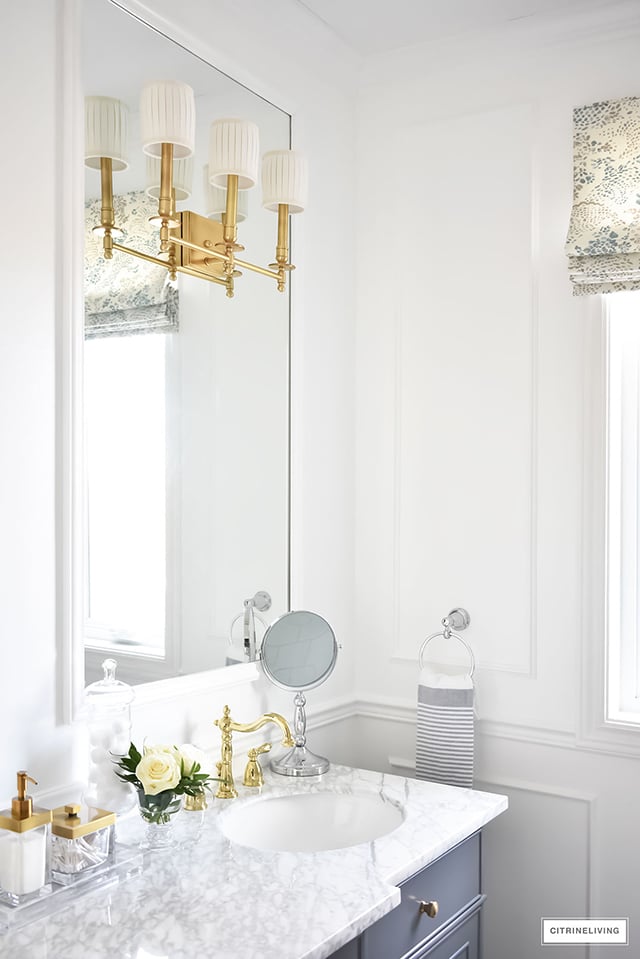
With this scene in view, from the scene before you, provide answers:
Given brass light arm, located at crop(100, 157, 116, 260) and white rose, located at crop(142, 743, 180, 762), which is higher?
brass light arm, located at crop(100, 157, 116, 260)

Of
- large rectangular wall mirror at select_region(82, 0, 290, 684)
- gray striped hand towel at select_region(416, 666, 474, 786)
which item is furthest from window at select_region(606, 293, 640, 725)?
large rectangular wall mirror at select_region(82, 0, 290, 684)

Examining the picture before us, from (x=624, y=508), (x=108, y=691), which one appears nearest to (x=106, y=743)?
(x=108, y=691)

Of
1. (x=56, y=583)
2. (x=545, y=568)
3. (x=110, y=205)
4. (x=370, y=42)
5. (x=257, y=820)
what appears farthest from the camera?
(x=370, y=42)

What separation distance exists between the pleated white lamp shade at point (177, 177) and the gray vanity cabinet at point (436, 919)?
4.58 ft

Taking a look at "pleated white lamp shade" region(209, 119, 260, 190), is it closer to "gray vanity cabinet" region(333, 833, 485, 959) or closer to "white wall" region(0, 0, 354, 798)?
"white wall" region(0, 0, 354, 798)

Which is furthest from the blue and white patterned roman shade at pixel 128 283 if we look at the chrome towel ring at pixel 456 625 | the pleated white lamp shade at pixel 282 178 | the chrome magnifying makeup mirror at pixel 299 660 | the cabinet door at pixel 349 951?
the cabinet door at pixel 349 951

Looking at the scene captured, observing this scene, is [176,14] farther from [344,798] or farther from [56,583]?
[344,798]

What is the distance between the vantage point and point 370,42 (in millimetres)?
2389

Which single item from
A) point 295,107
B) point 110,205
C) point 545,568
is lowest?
point 545,568

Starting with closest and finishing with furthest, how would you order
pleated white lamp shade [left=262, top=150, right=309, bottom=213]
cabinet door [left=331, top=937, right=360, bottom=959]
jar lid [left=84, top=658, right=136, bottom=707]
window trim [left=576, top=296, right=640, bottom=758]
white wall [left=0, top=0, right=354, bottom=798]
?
cabinet door [left=331, top=937, right=360, bottom=959]
white wall [left=0, top=0, right=354, bottom=798]
jar lid [left=84, top=658, right=136, bottom=707]
pleated white lamp shade [left=262, top=150, right=309, bottom=213]
window trim [left=576, top=296, right=640, bottom=758]

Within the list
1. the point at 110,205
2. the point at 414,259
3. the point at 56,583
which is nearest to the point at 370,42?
the point at 414,259

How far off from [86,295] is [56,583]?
54 centimetres

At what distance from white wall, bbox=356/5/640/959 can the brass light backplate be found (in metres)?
0.65

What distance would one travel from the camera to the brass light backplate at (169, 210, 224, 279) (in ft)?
6.21
